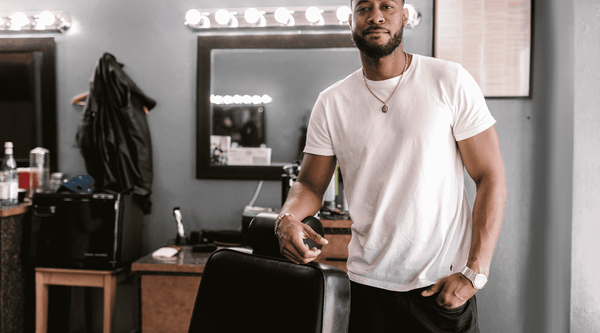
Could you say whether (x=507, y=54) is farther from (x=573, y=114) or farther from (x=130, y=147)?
(x=130, y=147)

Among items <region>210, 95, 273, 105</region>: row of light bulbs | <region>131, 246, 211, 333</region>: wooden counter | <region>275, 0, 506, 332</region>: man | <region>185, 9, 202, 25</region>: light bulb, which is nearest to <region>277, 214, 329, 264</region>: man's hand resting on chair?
<region>275, 0, 506, 332</region>: man

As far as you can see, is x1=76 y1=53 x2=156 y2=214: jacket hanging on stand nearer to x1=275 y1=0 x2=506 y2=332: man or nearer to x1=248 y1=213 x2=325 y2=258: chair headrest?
x1=275 y1=0 x2=506 y2=332: man

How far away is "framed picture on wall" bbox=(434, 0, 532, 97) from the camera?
2316 mm

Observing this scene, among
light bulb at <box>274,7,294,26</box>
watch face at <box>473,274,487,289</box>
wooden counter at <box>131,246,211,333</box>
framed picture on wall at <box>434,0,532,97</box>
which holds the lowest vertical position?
wooden counter at <box>131,246,211,333</box>

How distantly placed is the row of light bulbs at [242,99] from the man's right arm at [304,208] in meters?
1.35

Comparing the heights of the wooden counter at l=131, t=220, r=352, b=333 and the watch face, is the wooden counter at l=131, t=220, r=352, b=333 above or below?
below

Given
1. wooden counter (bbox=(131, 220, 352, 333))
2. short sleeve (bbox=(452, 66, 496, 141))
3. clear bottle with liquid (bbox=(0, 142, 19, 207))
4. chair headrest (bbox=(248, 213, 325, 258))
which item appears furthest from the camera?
clear bottle with liquid (bbox=(0, 142, 19, 207))

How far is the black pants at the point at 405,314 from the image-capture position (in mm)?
1011

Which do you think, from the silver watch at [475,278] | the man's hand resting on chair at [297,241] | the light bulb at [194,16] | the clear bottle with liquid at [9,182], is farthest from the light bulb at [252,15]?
the silver watch at [475,278]

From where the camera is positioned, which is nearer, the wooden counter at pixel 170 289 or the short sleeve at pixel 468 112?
the short sleeve at pixel 468 112

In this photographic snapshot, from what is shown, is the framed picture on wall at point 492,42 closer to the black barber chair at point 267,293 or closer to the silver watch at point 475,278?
the silver watch at point 475,278

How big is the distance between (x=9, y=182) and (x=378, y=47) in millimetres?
2339

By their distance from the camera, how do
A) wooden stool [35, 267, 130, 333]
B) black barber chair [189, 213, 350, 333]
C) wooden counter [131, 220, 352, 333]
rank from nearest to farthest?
black barber chair [189, 213, 350, 333] < wooden counter [131, 220, 352, 333] < wooden stool [35, 267, 130, 333]

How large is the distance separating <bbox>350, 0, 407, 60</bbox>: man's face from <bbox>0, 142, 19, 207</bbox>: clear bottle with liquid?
90.0 inches
